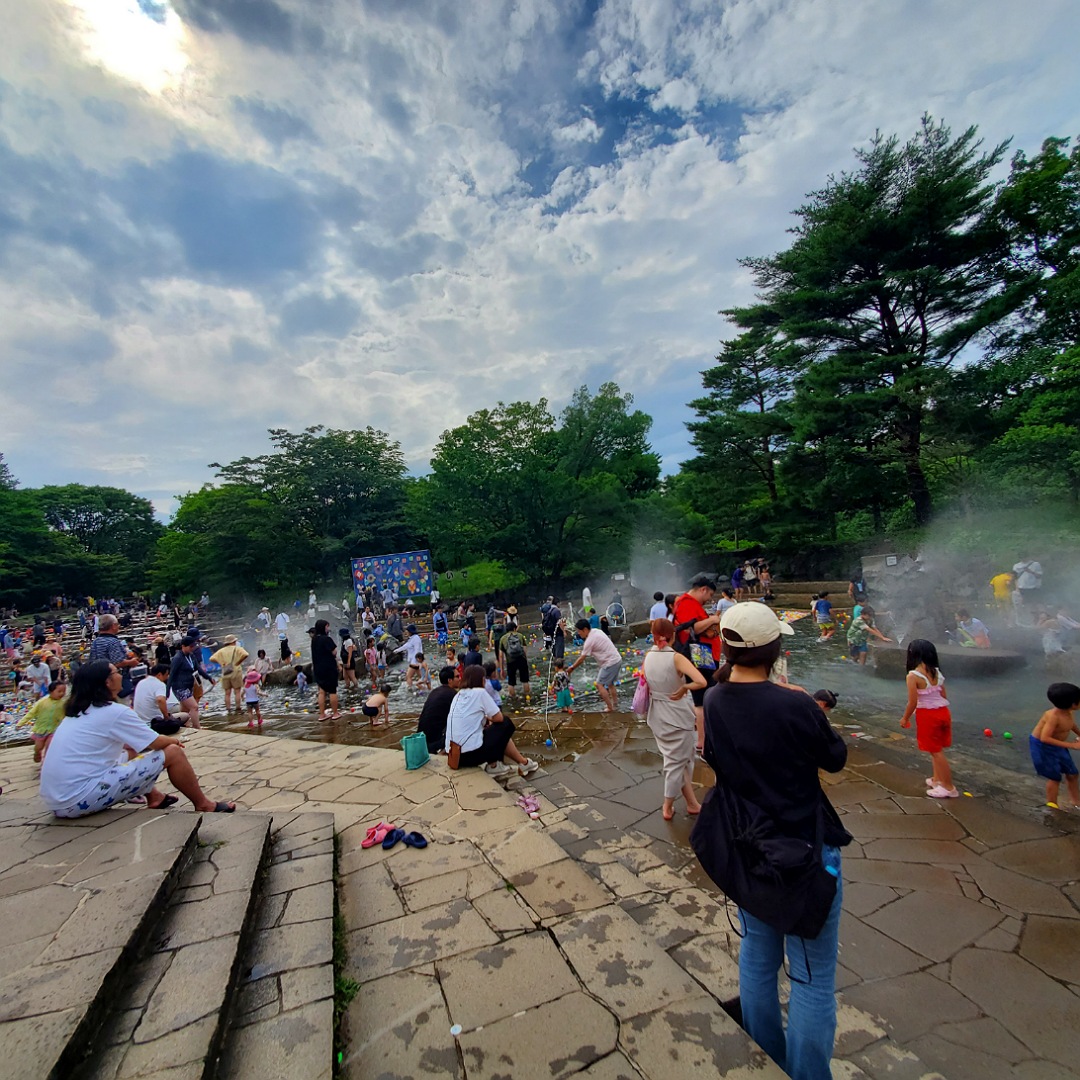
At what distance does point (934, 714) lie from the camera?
4.45 metres

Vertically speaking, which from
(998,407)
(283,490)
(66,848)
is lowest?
(66,848)

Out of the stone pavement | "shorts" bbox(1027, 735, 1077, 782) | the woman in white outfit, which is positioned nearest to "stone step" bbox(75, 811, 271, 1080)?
the stone pavement

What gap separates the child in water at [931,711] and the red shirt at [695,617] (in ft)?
5.63

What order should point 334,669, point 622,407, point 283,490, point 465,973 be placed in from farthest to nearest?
point 283,490 → point 622,407 → point 334,669 → point 465,973

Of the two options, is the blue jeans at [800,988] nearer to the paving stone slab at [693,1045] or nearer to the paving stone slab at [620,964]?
the paving stone slab at [693,1045]

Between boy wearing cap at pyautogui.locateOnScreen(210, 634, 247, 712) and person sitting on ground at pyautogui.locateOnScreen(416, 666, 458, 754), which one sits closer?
person sitting on ground at pyautogui.locateOnScreen(416, 666, 458, 754)

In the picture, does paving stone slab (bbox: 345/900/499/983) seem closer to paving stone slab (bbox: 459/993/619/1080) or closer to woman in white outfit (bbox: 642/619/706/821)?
paving stone slab (bbox: 459/993/619/1080)

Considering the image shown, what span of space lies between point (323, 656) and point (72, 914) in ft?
21.0

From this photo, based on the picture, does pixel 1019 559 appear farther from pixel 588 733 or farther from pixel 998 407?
pixel 588 733

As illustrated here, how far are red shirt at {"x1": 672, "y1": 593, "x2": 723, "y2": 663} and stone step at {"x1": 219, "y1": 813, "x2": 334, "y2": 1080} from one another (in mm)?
3961

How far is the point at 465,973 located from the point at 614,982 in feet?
2.27

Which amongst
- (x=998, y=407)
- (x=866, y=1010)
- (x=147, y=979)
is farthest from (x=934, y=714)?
(x=998, y=407)

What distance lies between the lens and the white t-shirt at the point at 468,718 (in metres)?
5.12

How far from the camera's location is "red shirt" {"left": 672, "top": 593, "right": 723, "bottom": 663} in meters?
5.62
